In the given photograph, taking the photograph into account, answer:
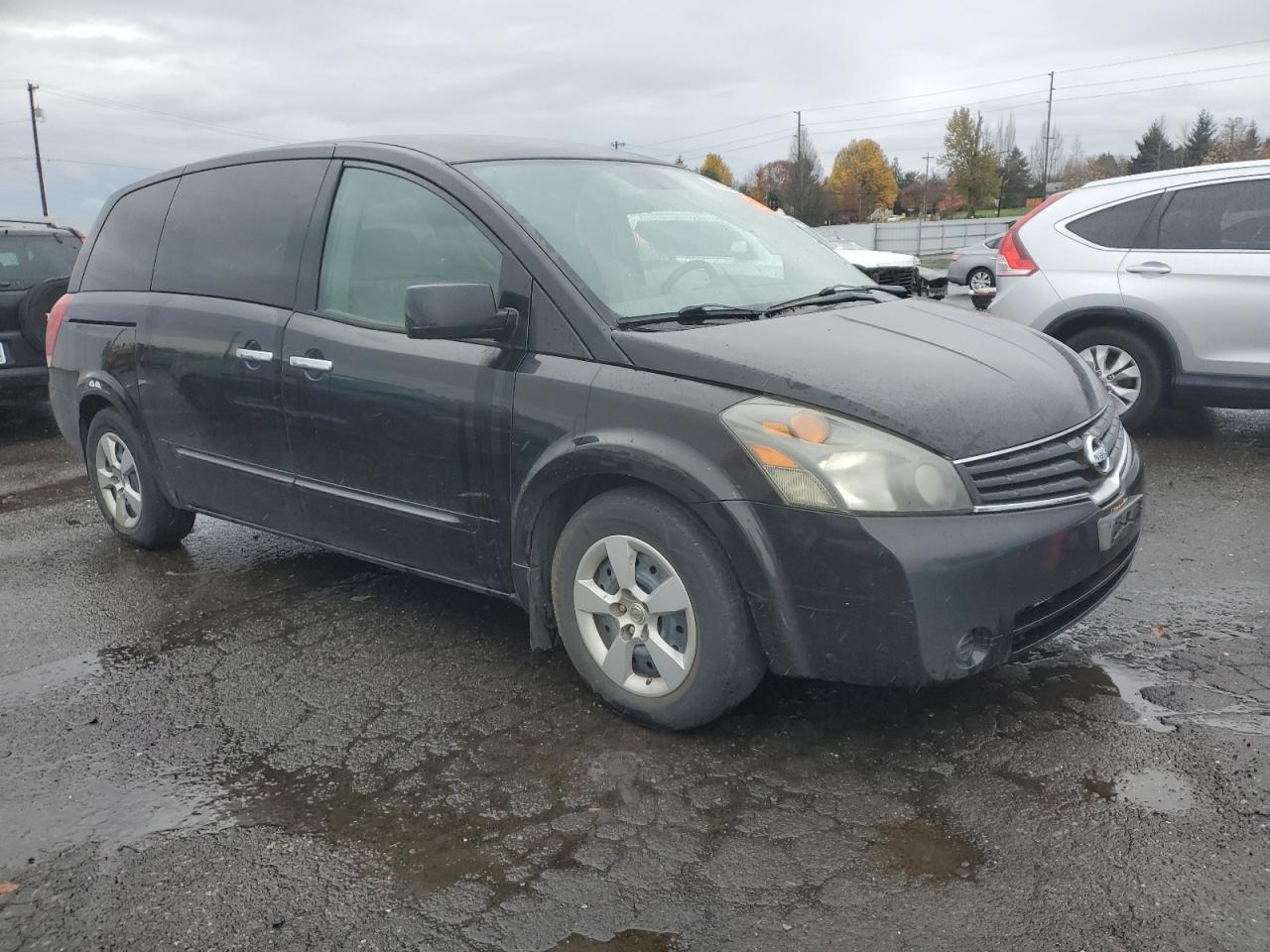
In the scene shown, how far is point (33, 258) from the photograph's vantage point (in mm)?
9133

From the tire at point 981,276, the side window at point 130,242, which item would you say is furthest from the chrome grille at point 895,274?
the side window at point 130,242

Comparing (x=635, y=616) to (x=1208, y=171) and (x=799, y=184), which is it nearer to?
(x=1208, y=171)

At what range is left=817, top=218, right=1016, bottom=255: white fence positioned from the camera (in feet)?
182

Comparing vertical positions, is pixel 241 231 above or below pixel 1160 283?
above

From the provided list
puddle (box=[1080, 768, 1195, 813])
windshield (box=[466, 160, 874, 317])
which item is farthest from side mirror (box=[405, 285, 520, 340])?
puddle (box=[1080, 768, 1195, 813])

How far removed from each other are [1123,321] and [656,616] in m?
5.07

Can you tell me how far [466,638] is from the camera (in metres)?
A: 4.08

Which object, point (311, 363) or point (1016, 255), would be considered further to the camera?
point (1016, 255)

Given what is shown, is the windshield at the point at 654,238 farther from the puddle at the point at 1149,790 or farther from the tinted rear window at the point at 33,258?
the tinted rear window at the point at 33,258

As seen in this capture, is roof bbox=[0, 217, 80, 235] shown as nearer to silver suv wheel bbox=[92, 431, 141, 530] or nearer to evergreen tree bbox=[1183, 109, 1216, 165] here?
silver suv wheel bbox=[92, 431, 141, 530]

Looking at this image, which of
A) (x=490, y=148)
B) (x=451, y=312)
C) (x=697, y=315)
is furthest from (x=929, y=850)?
(x=490, y=148)

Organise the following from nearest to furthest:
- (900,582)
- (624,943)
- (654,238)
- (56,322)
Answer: (624,943), (900,582), (654,238), (56,322)

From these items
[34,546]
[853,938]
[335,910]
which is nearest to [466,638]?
[335,910]

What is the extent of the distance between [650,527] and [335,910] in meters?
1.28
